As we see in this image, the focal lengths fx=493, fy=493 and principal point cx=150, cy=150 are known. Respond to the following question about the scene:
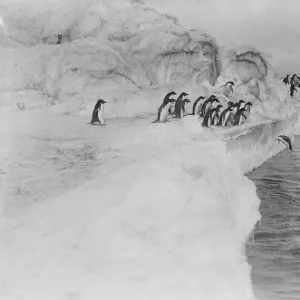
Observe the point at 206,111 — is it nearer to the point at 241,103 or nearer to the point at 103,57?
the point at 241,103

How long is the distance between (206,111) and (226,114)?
0.56ft

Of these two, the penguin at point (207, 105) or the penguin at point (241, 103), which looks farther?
the penguin at point (241, 103)

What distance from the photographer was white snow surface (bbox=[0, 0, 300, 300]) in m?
1.74

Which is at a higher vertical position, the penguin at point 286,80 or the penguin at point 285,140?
the penguin at point 286,80

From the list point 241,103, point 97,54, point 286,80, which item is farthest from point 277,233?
point 97,54

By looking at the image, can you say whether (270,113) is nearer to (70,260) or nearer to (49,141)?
(49,141)

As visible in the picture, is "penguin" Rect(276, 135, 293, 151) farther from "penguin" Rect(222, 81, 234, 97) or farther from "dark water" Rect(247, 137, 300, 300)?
"penguin" Rect(222, 81, 234, 97)

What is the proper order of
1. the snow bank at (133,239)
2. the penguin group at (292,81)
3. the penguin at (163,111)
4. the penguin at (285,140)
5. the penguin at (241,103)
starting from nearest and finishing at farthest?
the snow bank at (133,239)
the penguin at (163,111)
the penguin at (241,103)
the penguin group at (292,81)
the penguin at (285,140)

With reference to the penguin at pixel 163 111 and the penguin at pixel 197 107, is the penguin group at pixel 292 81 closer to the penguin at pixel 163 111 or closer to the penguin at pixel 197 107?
the penguin at pixel 197 107

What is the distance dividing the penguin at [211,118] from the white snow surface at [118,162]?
0.16 feet

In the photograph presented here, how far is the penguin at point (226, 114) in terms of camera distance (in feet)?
8.09

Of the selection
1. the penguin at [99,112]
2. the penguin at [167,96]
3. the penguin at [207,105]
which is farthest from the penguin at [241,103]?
the penguin at [99,112]

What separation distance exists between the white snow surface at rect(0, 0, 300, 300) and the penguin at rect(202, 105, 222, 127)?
49 mm

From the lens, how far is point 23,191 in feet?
6.15
